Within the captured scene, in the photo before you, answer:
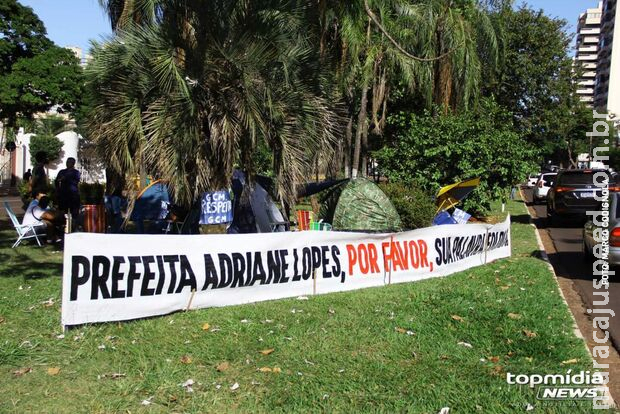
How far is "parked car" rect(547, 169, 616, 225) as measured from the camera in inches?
703

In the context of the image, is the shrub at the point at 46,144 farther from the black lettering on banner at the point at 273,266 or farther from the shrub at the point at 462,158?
the black lettering on banner at the point at 273,266

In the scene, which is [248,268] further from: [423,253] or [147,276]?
[423,253]

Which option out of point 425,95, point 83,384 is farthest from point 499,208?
point 83,384

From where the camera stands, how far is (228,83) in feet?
28.8

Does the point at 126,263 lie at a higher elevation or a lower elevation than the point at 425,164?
lower

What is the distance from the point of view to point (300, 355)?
214 inches

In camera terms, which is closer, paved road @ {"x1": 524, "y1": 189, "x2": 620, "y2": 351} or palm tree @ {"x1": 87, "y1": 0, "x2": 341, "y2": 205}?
paved road @ {"x1": 524, "y1": 189, "x2": 620, "y2": 351}

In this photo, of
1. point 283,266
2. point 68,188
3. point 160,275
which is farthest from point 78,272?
point 68,188

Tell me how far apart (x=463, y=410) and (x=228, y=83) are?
5.93 meters

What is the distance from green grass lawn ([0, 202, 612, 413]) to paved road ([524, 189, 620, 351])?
2.68 feet

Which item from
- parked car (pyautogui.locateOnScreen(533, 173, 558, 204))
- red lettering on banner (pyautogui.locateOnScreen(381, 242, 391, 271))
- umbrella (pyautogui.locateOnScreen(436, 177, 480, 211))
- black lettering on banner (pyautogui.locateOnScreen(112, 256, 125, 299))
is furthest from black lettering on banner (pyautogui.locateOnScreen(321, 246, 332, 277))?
parked car (pyautogui.locateOnScreen(533, 173, 558, 204))

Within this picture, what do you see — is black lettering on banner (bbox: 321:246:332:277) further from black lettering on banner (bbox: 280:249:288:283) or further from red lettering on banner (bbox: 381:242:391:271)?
red lettering on banner (bbox: 381:242:391:271)

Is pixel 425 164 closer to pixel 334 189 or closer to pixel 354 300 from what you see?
pixel 334 189

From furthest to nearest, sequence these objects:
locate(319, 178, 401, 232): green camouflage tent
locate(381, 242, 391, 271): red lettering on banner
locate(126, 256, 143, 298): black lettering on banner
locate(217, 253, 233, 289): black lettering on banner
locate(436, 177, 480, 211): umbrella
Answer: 1. locate(436, 177, 480, 211): umbrella
2. locate(319, 178, 401, 232): green camouflage tent
3. locate(381, 242, 391, 271): red lettering on banner
4. locate(217, 253, 233, 289): black lettering on banner
5. locate(126, 256, 143, 298): black lettering on banner
